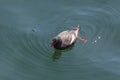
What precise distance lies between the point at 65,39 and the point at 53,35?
521 millimetres

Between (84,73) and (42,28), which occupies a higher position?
(42,28)

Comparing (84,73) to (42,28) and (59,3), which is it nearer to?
(42,28)

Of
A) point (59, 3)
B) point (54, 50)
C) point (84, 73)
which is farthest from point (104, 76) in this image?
point (59, 3)

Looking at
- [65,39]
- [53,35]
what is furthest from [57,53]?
[53,35]

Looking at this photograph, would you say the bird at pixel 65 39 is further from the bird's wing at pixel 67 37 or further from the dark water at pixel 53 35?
the dark water at pixel 53 35

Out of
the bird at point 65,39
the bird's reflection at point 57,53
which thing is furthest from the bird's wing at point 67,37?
the bird's reflection at point 57,53

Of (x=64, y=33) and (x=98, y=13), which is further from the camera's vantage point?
(x=98, y=13)

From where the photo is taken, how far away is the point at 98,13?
Result: 16.5 metres

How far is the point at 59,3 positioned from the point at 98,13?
1487mm

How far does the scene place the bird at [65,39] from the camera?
48.2 ft

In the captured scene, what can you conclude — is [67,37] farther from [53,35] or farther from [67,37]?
[53,35]

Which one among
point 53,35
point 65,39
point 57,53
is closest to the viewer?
point 57,53

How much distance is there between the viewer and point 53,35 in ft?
50.2

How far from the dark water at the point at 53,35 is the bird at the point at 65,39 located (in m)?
0.18
